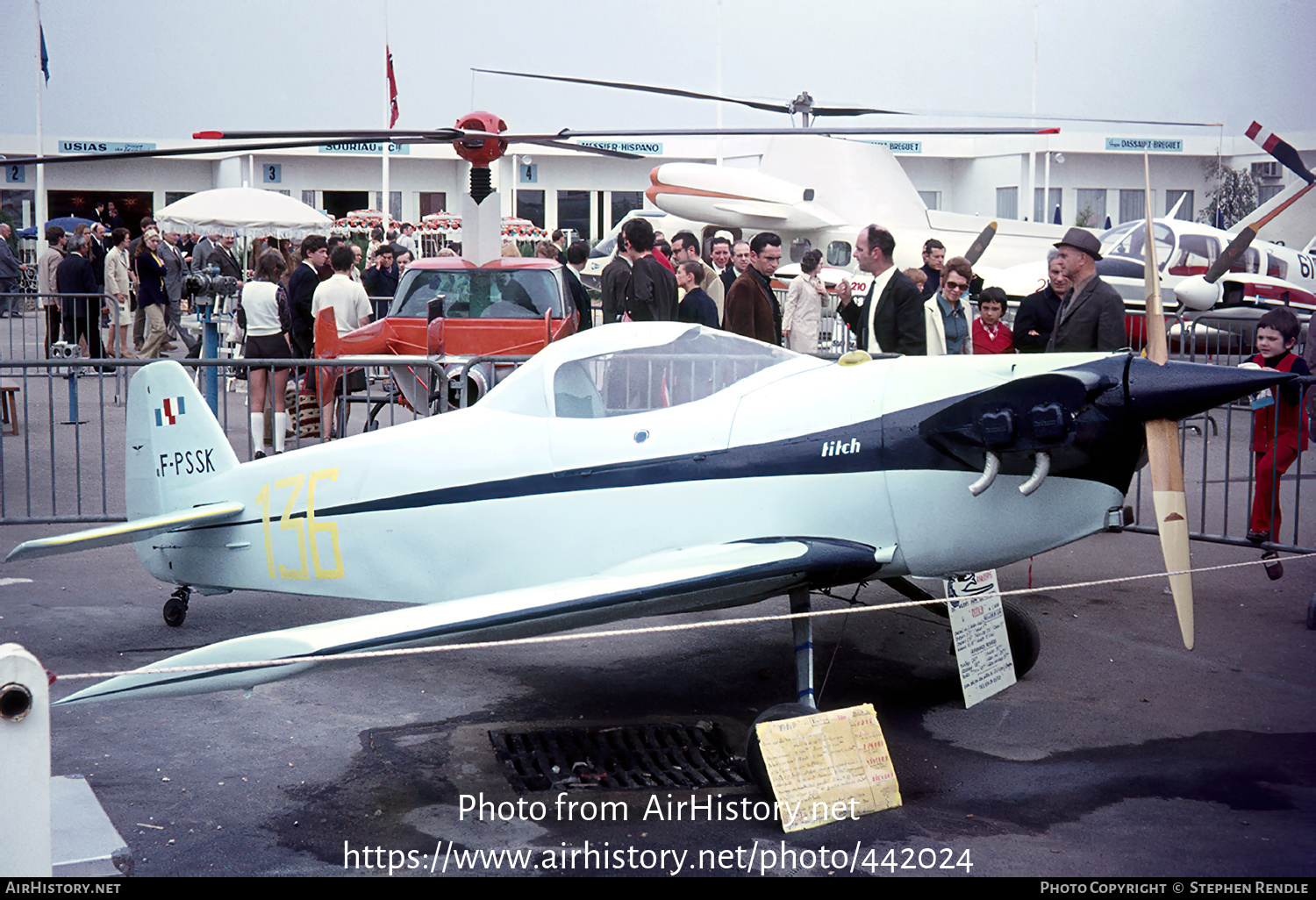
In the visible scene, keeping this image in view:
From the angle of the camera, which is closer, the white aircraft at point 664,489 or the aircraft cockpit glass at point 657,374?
the white aircraft at point 664,489

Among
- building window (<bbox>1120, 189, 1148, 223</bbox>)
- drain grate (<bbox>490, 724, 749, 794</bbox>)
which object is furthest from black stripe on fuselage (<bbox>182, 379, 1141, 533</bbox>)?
building window (<bbox>1120, 189, 1148, 223</bbox>)

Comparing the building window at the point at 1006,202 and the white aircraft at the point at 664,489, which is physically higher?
the building window at the point at 1006,202

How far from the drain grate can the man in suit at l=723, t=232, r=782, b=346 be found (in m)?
4.45

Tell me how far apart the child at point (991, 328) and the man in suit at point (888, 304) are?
110cm

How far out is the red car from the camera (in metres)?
11.0

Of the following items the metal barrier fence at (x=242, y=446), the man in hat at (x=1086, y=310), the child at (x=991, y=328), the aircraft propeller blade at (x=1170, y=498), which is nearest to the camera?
the aircraft propeller blade at (x=1170, y=498)

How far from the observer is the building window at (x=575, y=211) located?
159ft

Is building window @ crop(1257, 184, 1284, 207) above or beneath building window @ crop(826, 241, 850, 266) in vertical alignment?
above

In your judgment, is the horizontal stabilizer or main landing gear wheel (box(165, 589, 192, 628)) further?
main landing gear wheel (box(165, 589, 192, 628))

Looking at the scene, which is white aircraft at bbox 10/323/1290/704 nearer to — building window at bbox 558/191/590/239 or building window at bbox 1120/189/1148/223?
building window at bbox 558/191/590/239

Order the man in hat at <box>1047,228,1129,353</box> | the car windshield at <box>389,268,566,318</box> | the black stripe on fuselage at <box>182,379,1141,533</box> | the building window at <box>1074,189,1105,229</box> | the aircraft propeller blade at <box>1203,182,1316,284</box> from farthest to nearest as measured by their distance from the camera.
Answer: the building window at <box>1074,189,1105,229</box>, the aircraft propeller blade at <box>1203,182,1316,284</box>, the car windshield at <box>389,268,566,318</box>, the man in hat at <box>1047,228,1129,353</box>, the black stripe on fuselage at <box>182,379,1141,533</box>

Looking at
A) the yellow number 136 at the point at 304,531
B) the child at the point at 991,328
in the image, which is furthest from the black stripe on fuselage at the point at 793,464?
the child at the point at 991,328

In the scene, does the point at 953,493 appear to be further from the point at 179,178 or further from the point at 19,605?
the point at 179,178

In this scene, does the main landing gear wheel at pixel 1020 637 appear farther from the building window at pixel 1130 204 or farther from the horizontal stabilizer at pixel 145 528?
the building window at pixel 1130 204
